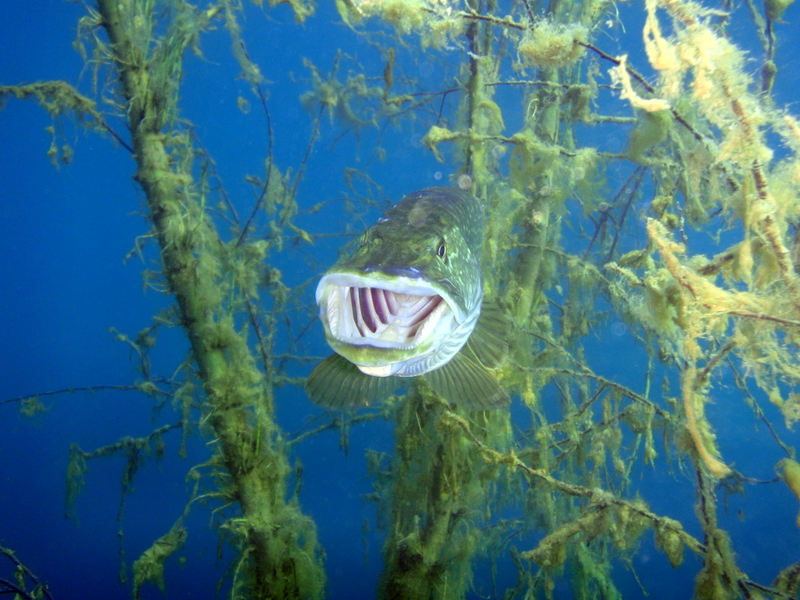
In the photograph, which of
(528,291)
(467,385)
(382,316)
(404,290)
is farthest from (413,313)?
(528,291)

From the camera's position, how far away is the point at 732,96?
1749mm

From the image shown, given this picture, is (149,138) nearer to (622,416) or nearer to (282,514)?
(282,514)

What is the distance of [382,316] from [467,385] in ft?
2.53

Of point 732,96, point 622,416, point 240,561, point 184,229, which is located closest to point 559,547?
point 622,416

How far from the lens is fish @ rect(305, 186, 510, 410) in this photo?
6.29ft

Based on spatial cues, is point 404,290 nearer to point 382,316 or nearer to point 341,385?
point 382,316

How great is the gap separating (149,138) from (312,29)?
37347 millimetres

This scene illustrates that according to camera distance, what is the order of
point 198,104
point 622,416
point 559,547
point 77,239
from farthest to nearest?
point 77,239 → point 198,104 → point 622,416 → point 559,547

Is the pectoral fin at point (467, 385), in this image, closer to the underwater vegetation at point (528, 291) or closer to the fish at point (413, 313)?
the fish at point (413, 313)

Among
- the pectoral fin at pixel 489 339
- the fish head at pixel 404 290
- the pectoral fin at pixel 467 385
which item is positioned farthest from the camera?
the pectoral fin at pixel 489 339

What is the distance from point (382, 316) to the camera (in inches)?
100

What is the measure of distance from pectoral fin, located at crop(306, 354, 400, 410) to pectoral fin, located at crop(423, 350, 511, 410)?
0.35 meters

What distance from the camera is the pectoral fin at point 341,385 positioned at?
8.77 feet

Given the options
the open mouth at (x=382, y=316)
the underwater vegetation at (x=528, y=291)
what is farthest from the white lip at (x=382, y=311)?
the underwater vegetation at (x=528, y=291)
